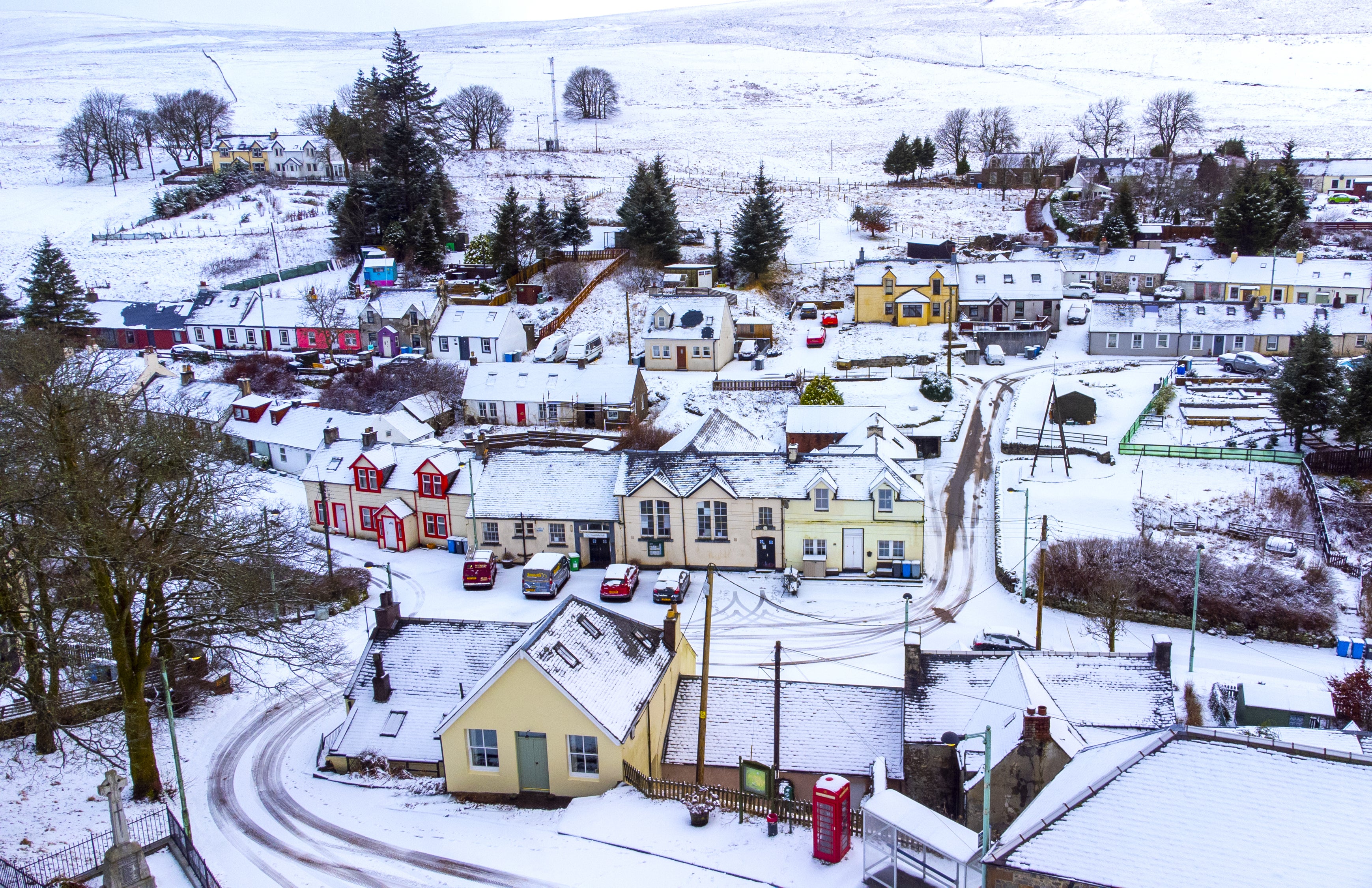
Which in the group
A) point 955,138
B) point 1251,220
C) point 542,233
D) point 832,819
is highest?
point 955,138

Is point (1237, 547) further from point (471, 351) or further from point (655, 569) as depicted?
point (471, 351)

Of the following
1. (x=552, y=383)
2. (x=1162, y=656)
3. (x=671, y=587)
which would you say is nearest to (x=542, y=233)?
(x=552, y=383)

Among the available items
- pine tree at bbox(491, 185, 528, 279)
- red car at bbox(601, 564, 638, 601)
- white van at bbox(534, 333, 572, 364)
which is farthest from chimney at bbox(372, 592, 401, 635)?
pine tree at bbox(491, 185, 528, 279)

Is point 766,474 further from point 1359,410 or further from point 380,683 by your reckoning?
point 1359,410

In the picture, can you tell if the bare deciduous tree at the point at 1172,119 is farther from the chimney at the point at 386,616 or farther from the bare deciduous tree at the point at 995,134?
the chimney at the point at 386,616

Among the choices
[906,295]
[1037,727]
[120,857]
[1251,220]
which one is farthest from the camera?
[1251,220]

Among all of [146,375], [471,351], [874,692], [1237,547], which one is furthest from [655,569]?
[146,375]
